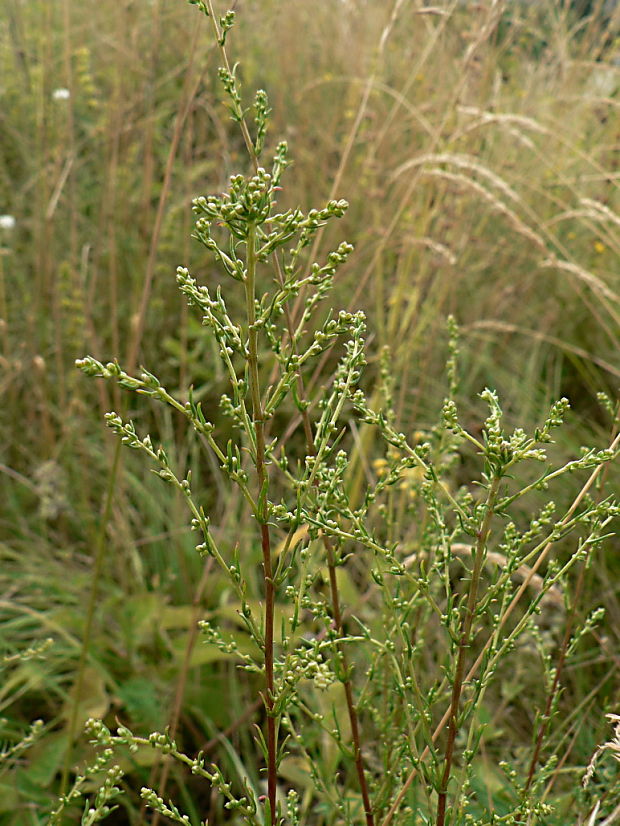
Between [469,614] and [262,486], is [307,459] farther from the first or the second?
[469,614]

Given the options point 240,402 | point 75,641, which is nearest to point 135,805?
point 75,641

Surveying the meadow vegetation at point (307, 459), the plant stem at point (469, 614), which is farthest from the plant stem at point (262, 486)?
the plant stem at point (469, 614)

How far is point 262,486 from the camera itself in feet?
2.60

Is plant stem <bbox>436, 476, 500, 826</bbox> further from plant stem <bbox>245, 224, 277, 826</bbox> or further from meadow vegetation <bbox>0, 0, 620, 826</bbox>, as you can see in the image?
plant stem <bbox>245, 224, 277, 826</bbox>

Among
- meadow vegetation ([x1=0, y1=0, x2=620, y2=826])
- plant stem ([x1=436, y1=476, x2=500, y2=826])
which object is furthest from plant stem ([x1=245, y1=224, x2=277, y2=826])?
plant stem ([x1=436, y1=476, x2=500, y2=826])

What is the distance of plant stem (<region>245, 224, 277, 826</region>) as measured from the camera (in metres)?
0.78

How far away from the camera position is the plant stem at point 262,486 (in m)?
0.78

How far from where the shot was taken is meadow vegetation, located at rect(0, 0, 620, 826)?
2.86 ft

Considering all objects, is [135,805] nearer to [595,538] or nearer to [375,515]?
[375,515]

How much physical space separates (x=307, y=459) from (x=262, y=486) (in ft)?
0.29

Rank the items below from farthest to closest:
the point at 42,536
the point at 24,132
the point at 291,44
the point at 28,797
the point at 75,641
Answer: the point at 291,44, the point at 24,132, the point at 42,536, the point at 75,641, the point at 28,797

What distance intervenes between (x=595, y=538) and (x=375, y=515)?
53.4 inches

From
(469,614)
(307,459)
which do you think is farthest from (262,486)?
(469,614)

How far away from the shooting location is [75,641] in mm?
1958
